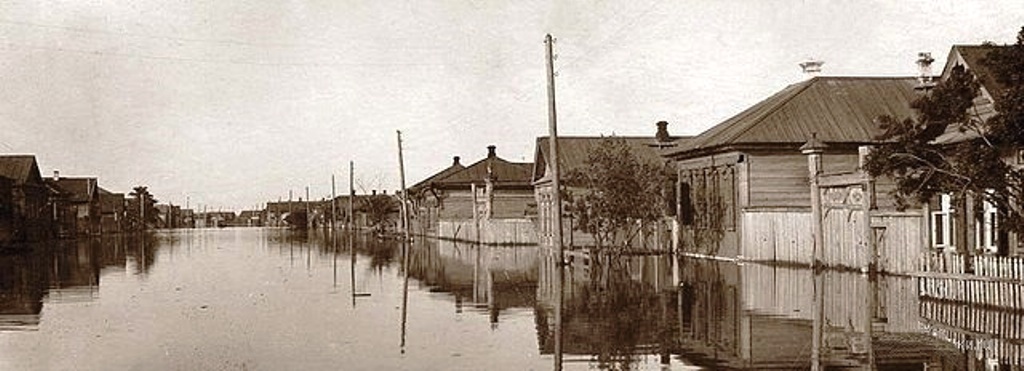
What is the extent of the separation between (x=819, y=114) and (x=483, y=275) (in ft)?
46.5

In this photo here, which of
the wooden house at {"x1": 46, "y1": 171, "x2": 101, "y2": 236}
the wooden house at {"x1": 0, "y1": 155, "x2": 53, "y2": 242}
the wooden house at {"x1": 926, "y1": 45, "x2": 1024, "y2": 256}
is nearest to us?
the wooden house at {"x1": 926, "y1": 45, "x2": 1024, "y2": 256}

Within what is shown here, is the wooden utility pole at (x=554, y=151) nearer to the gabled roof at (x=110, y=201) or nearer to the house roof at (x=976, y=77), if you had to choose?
the house roof at (x=976, y=77)

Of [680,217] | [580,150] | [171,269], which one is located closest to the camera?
[171,269]

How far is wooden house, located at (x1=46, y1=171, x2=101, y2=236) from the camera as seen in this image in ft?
351

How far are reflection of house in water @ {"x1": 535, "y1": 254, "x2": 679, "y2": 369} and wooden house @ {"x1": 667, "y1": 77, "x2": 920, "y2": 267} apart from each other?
4.82 m

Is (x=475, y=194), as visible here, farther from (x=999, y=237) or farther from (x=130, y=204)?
(x=130, y=204)

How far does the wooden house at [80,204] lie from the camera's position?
10694 centimetres

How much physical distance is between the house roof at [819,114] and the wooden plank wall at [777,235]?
282cm

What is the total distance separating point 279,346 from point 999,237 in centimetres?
1589

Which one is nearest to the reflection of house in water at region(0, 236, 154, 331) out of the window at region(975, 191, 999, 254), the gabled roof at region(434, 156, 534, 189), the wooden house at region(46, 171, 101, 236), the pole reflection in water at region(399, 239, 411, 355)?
the pole reflection in water at region(399, 239, 411, 355)

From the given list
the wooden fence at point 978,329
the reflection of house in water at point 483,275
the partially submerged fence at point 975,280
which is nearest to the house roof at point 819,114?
the reflection of house in water at point 483,275

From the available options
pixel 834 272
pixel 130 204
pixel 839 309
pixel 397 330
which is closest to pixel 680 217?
pixel 834 272

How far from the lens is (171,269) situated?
39438mm

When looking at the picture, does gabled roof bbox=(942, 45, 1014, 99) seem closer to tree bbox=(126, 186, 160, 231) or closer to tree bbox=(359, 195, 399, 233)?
tree bbox=(359, 195, 399, 233)
